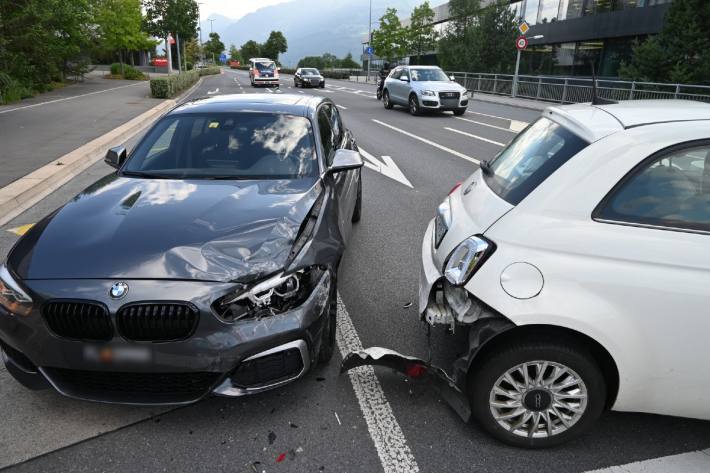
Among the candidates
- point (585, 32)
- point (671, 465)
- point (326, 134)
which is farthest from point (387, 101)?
point (671, 465)

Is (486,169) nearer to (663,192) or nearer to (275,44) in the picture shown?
(663,192)

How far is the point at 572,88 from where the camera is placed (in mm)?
22750

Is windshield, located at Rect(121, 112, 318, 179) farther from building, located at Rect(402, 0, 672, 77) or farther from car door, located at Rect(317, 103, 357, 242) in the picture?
building, located at Rect(402, 0, 672, 77)

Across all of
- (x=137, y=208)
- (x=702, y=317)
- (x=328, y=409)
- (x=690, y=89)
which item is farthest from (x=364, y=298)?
(x=690, y=89)

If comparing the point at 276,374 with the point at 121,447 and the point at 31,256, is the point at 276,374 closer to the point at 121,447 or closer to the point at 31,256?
the point at 121,447

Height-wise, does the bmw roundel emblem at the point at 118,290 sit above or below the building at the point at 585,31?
below

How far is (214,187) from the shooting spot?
11.6 feet

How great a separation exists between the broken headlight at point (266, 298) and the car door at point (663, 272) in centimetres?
147

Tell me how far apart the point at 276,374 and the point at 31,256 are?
4.89 ft

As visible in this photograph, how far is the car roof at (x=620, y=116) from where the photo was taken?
2.46 m

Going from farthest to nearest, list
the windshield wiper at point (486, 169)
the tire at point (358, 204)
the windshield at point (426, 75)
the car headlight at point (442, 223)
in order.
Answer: the windshield at point (426, 75) → the tire at point (358, 204) → the windshield wiper at point (486, 169) → the car headlight at point (442, 223)

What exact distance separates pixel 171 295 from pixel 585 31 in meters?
35.3

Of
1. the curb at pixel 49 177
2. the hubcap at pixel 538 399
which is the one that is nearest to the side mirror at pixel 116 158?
the curb at pixel 49 177

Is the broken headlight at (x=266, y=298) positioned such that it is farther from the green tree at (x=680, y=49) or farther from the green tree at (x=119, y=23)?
the green tree at (x=119, y=23)
